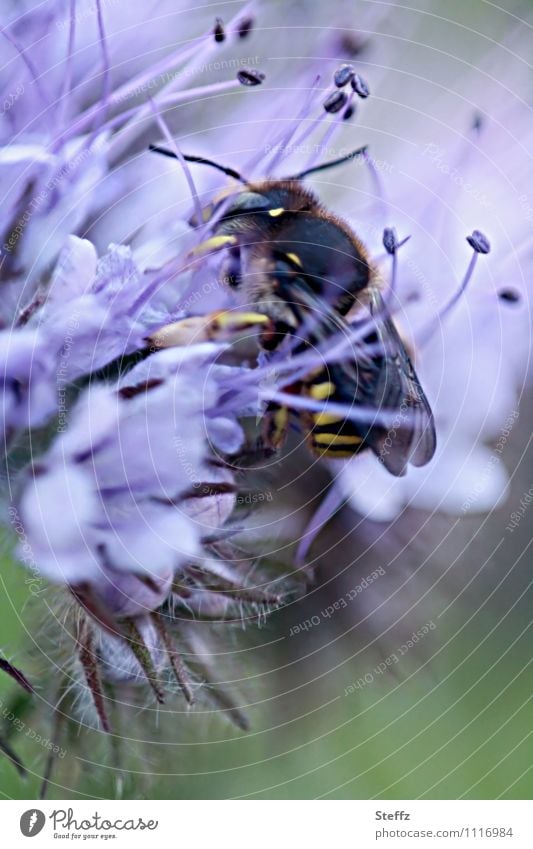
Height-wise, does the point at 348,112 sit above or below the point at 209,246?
above

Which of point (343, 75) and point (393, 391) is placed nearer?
point (393, 391)

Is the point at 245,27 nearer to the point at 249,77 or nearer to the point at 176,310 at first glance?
the point at 249,77

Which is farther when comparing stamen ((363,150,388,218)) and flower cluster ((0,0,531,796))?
stamen ((363,150,388,218))

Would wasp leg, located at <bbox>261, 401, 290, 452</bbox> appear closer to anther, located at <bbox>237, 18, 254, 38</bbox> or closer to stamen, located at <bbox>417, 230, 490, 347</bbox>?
stamen, located at <bbox>417, 230, 490, 347</bbox>

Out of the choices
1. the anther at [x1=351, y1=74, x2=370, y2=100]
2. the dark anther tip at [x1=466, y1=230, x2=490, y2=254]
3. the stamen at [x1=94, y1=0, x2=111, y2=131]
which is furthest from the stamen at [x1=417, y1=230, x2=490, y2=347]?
the stamen at [x1=94, y1=0, x2=111, y2=131]

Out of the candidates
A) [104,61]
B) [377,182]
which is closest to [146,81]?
[104,61]

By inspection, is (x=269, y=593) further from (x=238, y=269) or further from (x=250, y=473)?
(x=238, y=269)
